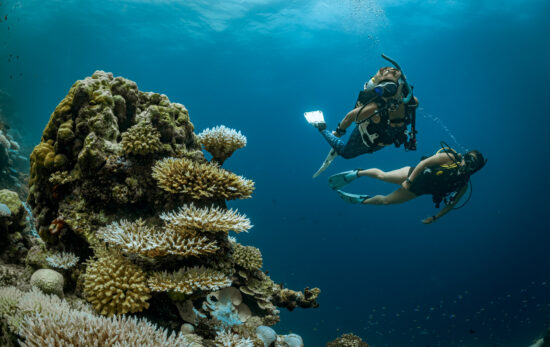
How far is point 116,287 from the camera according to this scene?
3283 mm

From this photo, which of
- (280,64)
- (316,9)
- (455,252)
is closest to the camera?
(316,9)

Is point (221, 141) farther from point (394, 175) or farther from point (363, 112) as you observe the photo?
point (394, 175)

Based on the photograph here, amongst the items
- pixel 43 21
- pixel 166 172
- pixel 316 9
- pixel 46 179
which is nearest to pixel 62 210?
pixel 46 179

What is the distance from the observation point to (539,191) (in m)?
50.5

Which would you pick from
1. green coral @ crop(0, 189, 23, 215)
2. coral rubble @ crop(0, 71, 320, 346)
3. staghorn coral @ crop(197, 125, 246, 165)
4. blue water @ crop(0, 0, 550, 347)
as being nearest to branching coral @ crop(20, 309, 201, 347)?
coral rubble @ crop(0, 71, 320, 346)

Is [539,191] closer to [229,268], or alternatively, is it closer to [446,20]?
[446,20]

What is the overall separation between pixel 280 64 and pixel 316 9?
11.5 m

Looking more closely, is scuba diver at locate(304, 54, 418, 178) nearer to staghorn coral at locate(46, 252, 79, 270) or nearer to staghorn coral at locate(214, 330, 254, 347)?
staghorn coral at locate(214, 330, 254, 347)

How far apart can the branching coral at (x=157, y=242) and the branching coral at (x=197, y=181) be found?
605 millimetres

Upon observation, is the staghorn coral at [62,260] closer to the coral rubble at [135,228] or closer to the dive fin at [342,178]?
the coral rubble at [135,228]

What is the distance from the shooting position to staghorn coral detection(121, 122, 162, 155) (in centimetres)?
429

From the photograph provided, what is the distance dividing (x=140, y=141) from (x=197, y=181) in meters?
1.13

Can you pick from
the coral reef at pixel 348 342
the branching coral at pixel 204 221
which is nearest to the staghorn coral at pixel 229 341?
the branching coral at pixel 204 221

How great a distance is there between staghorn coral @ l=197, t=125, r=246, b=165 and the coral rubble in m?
0.02
